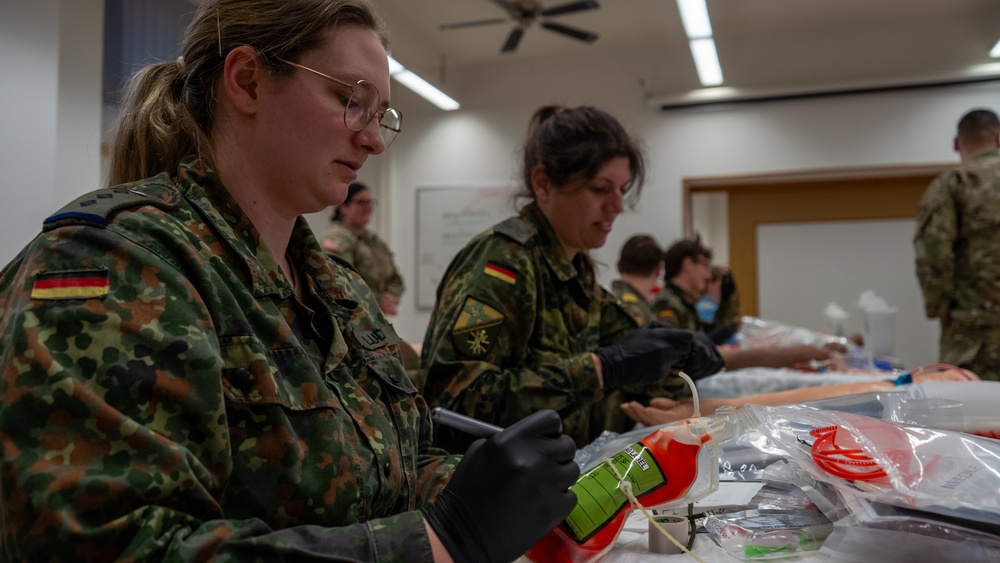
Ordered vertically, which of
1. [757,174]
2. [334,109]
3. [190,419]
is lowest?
[190,419]

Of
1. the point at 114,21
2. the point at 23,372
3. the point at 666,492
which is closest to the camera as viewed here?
the point at 23,372

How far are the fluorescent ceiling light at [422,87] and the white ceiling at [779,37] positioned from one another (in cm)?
21

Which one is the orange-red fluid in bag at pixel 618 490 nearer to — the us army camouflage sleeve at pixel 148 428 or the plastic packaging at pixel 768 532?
the plastic packaging at pixel 768 532

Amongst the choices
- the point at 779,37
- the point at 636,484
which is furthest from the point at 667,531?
the point at 779,37

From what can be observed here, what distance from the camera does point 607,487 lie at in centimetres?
79

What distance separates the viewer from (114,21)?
3.79 metres

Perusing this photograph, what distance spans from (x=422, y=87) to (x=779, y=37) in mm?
2886

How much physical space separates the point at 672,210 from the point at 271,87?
17.2 feet

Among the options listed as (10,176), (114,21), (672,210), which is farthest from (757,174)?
(10,176)

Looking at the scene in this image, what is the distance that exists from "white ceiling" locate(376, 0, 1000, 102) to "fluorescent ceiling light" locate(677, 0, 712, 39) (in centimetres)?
63

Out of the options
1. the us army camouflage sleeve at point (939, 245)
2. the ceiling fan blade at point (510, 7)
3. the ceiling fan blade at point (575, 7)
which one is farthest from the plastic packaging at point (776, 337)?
the ceiling fan blade at point (510, 7)

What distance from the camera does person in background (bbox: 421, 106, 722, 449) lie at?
1.42 metres

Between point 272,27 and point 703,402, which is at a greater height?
point 272,27

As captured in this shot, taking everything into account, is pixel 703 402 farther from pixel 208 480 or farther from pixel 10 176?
pixel 10 176
